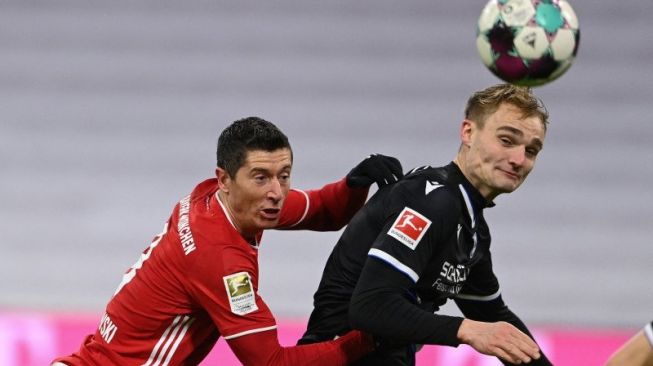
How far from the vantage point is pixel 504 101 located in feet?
12.0

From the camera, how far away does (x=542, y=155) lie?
770 cm

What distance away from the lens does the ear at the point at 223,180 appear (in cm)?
397

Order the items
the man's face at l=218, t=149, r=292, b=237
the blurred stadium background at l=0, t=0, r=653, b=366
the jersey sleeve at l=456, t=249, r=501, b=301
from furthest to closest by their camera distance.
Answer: the blurred stadium background at l=0, t=0, r=653, b=366 → the jersey sleeve at l=456, t=249, r=501, b=301 → the man's face at l=218, t=149, r=292, b=237

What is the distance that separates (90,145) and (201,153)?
2.55ft

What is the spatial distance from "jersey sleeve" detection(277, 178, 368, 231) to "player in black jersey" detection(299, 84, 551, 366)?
0.54m

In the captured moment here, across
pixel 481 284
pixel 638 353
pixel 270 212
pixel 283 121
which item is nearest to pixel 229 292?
pixel 270 212

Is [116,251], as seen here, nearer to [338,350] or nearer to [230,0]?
[230,0]

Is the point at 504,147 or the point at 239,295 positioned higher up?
the point at 504,147

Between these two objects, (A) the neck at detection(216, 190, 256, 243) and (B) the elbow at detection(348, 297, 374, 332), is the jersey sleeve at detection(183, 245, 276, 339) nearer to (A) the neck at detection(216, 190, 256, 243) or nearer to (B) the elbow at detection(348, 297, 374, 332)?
(A) the neck at detection(216, 190, 256, 243)

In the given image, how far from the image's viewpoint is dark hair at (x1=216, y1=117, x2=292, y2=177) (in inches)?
154

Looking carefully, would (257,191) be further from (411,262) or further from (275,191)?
(411,262)

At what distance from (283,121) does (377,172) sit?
372 cm

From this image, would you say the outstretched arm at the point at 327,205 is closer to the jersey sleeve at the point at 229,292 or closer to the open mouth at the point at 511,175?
the jersey sleeve at the point at 229,292

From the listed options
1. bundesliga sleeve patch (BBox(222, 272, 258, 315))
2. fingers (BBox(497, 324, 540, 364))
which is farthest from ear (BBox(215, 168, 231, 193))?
fingers (BBox(497, 324, 540, 364))
